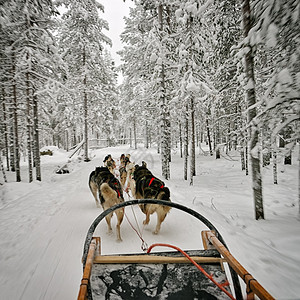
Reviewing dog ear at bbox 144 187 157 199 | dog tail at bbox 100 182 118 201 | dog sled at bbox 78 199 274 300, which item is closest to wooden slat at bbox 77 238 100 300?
dog sled at bbox 78 199 274 300

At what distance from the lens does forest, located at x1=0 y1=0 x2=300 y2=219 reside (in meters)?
3.73

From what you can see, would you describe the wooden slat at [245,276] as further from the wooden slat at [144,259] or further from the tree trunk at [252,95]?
the tree trunk at [252,95]

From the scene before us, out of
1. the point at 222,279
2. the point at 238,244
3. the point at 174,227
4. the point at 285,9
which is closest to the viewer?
the point at 222,279

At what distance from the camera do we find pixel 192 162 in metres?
11.8

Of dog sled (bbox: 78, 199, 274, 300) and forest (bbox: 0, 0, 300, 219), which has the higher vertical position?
forest (bbox: 0, 0, 300, 219)

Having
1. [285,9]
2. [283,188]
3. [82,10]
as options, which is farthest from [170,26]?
[283,188]

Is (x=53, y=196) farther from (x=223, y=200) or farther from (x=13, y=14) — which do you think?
(x=13, y=14)

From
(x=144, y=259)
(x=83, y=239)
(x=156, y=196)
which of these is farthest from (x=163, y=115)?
(x=144, y=259)

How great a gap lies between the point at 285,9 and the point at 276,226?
4.88m

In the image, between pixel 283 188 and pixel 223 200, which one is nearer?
pixel 223 200

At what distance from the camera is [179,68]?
1066cm

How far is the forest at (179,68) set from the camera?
Answer: 3.73 m

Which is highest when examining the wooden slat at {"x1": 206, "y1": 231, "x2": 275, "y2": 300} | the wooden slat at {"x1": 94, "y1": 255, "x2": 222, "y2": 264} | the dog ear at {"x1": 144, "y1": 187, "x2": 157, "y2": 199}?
the wooden slat at {"x1": 206, "y1": 231, "x2": 275, "y2": 300}

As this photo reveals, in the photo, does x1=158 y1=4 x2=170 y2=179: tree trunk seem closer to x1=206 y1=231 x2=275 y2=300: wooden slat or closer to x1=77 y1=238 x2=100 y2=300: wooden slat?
x1=206 y1=231 x2=275 y2=300: wooden slat
